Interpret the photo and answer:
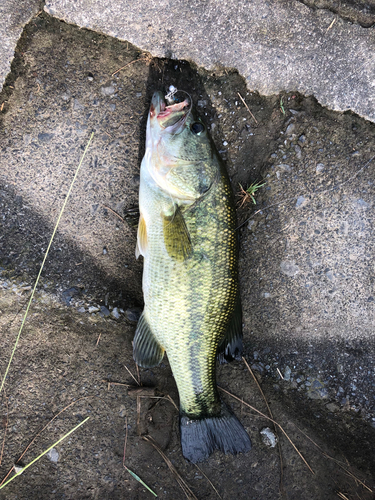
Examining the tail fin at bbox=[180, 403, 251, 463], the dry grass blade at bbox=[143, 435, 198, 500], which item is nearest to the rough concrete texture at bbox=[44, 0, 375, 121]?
the tail fin at bbox=[180, 403, 251, 463]

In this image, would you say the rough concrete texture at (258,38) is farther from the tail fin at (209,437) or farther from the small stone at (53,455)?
the small stone at (53,455)

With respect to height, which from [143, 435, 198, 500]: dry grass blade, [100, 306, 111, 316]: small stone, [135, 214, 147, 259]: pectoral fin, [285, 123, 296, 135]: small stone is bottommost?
[143, 435, 198, 500]: dry grass blade

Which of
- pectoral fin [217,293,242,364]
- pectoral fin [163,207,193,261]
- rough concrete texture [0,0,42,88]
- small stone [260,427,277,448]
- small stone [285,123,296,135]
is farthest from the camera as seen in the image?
small stone [260,427,277,448]

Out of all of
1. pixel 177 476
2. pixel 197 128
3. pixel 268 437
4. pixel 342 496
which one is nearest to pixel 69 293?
pixel 197 128

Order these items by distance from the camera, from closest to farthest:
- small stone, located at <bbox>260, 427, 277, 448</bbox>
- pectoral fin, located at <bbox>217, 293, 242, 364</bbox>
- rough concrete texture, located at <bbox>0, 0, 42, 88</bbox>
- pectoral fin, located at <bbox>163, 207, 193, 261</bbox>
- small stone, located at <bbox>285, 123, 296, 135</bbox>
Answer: pectoral fin, located at <bbox>163, 207, 193, 261</bbox>
rough concrete texture, located at <bbox>0, 0, 42, 88</bbox>
pectoral fin, located at <bbox>217, 293, 242, 364</bbox>
small stone, located at <bbox>285, 123, 296, 135</bbox>
small stone, located at <bbox>260, 427, 277, 448</bbox>

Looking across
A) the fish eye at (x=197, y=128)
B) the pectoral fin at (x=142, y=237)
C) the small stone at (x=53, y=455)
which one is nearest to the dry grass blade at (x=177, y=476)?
the small stone at (x=53, y=455)

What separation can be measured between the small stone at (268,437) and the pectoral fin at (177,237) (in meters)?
1.65

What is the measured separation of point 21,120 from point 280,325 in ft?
8.46

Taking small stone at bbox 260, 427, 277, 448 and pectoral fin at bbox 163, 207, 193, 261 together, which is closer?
pectoral fin at bbox 163, 207, 193, 261

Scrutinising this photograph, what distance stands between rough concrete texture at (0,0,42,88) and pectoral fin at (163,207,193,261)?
1.62 meters

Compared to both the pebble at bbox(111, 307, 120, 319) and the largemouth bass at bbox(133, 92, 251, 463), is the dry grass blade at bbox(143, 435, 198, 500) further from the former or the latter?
the pebble at bbox(111, 307, 120, 319)

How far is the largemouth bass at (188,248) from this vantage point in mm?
2168

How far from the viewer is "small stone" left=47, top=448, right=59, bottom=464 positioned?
8.12ft

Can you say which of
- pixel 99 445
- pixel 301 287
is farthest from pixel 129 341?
pixel 301 287
